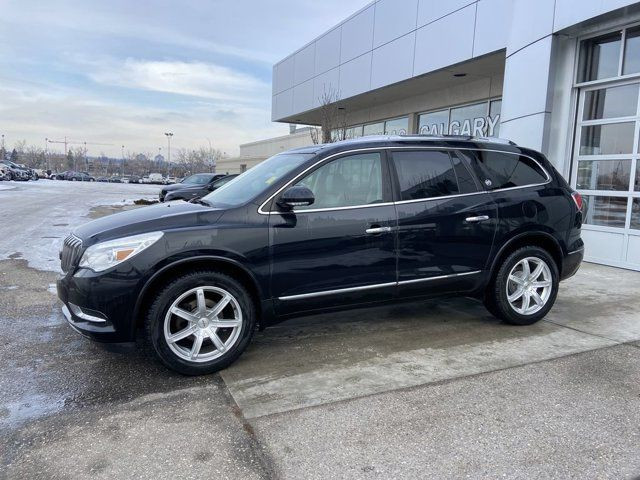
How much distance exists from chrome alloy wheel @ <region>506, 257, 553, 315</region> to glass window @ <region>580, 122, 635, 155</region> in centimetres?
452

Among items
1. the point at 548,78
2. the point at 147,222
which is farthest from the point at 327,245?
the point at 548,78

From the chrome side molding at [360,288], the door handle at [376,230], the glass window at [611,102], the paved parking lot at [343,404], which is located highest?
the glass window at [611,102]

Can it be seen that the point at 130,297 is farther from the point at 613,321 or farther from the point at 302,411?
the point at 613,321

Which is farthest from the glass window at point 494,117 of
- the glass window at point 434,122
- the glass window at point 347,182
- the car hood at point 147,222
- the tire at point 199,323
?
the tire at point 199,323

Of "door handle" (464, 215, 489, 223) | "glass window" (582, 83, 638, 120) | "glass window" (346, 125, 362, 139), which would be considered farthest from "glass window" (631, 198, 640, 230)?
"glass window" (346, 125, 362, 139)

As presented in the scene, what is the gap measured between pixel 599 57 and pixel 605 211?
104 inches

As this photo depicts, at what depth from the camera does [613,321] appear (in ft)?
17.8

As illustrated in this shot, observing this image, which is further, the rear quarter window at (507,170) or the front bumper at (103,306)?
the rear quarter window at (507,170)

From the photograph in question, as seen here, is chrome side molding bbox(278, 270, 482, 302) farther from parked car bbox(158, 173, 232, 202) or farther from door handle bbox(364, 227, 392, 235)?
parked car bbox(158, 173, 232, 202)

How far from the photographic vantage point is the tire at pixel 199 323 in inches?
146

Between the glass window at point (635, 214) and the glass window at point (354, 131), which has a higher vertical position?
the glass window at point (354, 131)

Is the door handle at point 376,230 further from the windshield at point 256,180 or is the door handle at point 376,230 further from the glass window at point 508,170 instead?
the glass window at point 508,170

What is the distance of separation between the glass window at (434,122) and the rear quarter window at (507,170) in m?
9.96

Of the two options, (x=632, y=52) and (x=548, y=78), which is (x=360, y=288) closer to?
(x=548, y=78)
